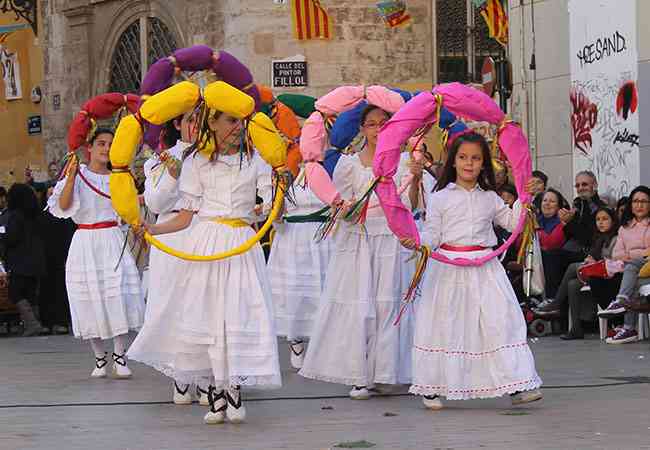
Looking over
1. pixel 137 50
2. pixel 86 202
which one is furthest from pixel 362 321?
pixel 137 50

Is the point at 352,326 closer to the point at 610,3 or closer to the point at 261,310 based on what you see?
the point at 261,310

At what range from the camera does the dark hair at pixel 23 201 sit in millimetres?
20547

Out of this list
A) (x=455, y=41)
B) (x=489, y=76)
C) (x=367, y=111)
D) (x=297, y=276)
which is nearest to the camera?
(x=367, y=111)

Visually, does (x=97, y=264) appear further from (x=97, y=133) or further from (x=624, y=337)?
(x=624, y=337)

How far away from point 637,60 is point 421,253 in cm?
813

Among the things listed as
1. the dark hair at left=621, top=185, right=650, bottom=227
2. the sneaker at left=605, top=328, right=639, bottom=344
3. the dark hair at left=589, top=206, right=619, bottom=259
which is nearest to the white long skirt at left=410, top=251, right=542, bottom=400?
the sneaker at left=605, top=328, right=639, bottom=344

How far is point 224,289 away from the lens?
10641 mm

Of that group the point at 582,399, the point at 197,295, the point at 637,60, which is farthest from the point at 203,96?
the point at 637,60

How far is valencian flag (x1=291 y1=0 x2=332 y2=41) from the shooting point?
1054 inches

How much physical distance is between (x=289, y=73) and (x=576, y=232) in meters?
10.3

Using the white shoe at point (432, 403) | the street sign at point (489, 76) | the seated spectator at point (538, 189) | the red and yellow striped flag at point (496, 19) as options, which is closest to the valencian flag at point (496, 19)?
the red and yellow striped flag at point (496, 19)

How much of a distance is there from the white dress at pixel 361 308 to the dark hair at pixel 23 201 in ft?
29.3

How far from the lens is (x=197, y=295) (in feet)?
35.0

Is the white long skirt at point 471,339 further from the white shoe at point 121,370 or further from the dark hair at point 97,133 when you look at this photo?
the dark hair at point 97,133
